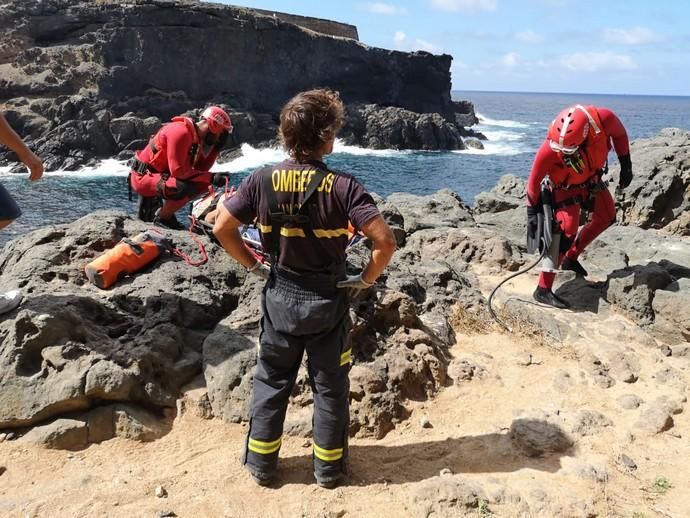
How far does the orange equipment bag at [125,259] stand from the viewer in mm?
5363

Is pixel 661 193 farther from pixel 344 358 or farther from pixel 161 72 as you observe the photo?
pixel 161 72

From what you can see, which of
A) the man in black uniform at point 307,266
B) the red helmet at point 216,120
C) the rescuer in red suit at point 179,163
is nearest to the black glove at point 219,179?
the rescuer in red suit at point 179,163

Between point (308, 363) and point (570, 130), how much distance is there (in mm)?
4150

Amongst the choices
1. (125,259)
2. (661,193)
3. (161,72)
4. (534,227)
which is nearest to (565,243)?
(534,227)

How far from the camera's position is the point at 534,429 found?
432 cm

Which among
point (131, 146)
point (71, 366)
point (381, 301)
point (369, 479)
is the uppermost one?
point (381, 301)

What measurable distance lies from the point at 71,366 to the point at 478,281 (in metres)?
5.32

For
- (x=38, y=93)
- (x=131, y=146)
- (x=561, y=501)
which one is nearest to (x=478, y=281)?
(x=561, y=501)

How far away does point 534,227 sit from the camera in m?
6.92

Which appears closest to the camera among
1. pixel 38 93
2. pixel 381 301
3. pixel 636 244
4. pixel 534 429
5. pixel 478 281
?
pixel 534 429

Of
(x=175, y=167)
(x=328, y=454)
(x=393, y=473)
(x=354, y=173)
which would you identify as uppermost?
(x=175, y=167)

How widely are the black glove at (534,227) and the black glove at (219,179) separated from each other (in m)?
3.77

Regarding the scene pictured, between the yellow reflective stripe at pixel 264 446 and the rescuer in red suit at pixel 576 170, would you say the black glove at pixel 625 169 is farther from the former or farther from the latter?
the yellow reflective stripe at pixel 264 446

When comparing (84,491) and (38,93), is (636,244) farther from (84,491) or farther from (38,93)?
(38,93)
